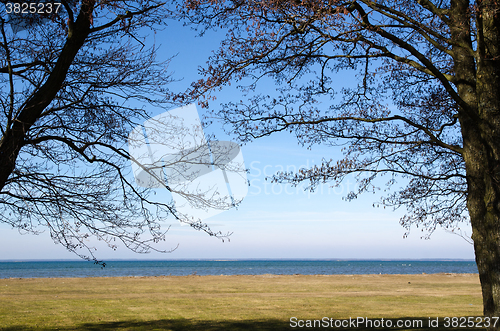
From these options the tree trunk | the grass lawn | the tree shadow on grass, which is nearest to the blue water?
the grass lawn

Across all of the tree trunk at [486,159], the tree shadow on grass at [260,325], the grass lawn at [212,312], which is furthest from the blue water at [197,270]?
the tree trunk at [486,159]

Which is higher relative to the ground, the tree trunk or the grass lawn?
the tree trunk

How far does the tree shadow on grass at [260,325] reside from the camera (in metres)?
10.8

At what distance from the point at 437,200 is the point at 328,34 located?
517 cm

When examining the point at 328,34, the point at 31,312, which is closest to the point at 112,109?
the point at 328,34

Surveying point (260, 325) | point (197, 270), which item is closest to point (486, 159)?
point (260, 325)

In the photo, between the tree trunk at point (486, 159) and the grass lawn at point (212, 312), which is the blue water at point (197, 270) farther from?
the tree trunk at point (486, 159)

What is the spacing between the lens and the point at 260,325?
452 inches

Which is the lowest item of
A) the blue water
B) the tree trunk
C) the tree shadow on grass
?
the blue water

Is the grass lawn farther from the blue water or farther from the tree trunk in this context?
the blue water

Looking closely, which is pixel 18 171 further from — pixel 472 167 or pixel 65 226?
pixel 472 167

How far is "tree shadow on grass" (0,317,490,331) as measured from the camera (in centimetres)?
1081

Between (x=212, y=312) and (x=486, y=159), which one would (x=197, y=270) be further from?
(x=486, y=159)

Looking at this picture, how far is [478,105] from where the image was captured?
7969 millimetres
